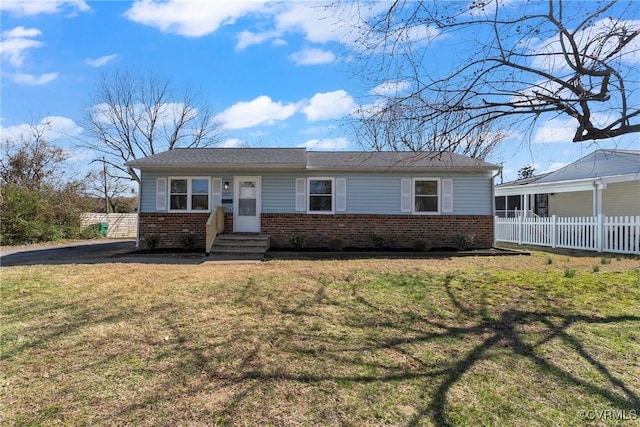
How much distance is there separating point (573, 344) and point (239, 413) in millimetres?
3443

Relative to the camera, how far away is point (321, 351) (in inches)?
152

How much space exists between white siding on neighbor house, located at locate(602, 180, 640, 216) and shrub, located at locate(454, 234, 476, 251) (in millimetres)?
8020

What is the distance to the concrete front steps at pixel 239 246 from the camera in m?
11.6

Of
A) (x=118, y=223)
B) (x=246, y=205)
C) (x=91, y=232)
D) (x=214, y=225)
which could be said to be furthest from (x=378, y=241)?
→ (x=118, y=223)

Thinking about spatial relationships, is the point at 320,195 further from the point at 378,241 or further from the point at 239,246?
the point at 239,246

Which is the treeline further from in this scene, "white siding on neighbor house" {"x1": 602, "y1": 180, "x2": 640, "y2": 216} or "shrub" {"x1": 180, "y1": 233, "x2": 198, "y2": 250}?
"white siding on neighbor house" {"x1": 602, "y1": 180, "x2": 640, "y2": 216}

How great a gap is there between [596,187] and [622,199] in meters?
3.27

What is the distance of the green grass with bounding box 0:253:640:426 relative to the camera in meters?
2.87

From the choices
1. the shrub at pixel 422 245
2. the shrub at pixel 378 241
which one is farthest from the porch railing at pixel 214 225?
the shrub at pixel 422 245

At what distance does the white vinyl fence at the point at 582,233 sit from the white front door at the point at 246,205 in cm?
1067

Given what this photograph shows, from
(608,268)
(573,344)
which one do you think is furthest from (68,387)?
(608,268)

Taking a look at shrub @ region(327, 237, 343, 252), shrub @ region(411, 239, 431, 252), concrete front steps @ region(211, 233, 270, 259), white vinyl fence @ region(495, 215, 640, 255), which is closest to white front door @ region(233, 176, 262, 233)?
concrete front steps @ region(211, 233, 270, 259)

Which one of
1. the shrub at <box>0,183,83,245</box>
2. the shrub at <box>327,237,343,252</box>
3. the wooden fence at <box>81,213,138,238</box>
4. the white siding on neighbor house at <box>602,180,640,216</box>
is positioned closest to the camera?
the shrub at <box>327,237,343,252</box>

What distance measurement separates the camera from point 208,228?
11.5m
